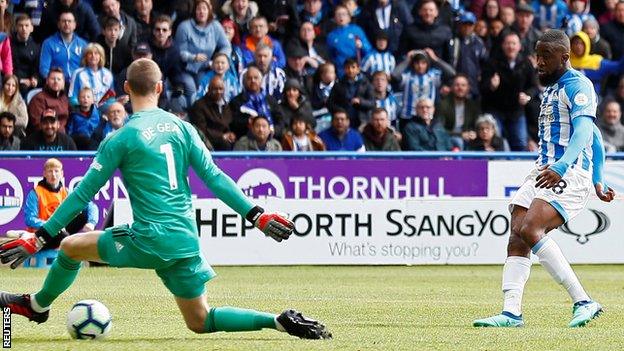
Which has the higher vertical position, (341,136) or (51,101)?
(51,101)

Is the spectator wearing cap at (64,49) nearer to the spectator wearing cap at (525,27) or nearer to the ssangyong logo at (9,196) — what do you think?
the ssangyong logo at (9,196)

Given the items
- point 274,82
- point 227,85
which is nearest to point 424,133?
point 274,82

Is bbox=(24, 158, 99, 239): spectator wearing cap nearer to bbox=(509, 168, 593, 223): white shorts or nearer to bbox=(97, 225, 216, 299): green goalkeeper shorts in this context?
bbox=(509, 168, 593, 223): white shorts

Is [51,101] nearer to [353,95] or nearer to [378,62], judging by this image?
[353,95]

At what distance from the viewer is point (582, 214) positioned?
18.2 metres

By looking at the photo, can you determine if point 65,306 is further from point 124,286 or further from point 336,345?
point 336,345

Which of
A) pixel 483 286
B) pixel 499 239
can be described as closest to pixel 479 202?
pixel 499 239

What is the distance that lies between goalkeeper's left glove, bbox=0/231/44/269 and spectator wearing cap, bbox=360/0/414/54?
14.1m

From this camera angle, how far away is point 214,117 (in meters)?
19.4

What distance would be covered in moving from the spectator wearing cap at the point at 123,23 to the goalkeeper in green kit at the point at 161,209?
11843mm

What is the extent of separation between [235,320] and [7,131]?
1063 cm

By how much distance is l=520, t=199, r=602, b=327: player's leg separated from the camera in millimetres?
9930

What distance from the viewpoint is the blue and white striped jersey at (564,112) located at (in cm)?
983

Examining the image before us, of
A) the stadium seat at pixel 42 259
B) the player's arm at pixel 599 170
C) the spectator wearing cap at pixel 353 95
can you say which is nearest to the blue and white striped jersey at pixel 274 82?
the spectator wearing cap at pixel 353 95
